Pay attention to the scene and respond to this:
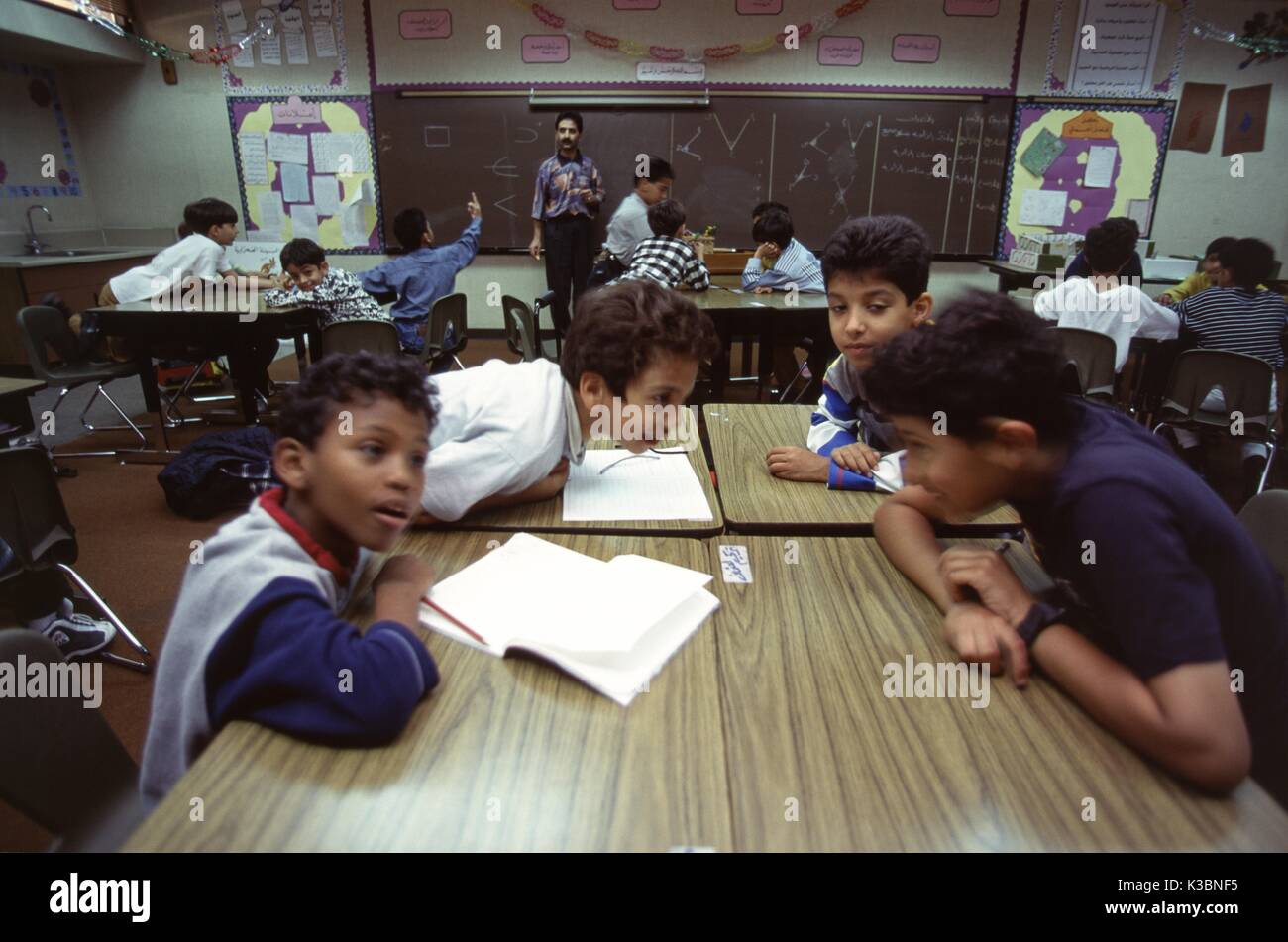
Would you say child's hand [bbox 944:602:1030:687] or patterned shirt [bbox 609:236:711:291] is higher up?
patterned shirt [bbox 609:236:711:291]

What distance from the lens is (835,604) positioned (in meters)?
1.05

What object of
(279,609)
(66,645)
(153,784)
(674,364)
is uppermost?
(674,364)

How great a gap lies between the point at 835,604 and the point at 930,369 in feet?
1.26

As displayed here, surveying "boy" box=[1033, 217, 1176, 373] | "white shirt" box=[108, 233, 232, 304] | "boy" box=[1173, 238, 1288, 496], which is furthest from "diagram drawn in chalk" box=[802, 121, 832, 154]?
"white shirt" box=[108, 233, 232, 304]

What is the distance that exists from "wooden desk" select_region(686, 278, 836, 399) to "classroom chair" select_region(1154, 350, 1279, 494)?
155 centimetres

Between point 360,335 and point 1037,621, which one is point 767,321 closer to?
point 360,335

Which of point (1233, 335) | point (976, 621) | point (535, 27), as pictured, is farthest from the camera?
point (535, 27)

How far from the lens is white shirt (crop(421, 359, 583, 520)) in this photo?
124cm

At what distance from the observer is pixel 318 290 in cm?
380

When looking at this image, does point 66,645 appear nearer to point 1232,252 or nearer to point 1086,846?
point 1086,846

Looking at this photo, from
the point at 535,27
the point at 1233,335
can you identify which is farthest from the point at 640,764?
the point at 535,27

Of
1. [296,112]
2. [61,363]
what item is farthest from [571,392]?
[296,112]

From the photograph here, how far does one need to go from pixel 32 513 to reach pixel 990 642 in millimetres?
2192

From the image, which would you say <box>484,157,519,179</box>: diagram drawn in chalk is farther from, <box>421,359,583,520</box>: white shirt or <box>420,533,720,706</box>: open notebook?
<box>420,533,720,706</box>: open notebook
